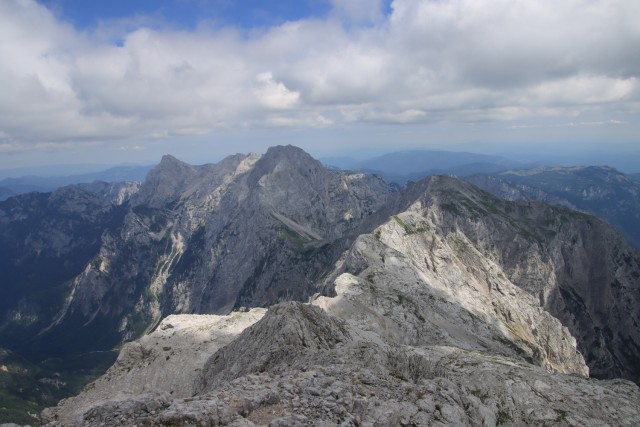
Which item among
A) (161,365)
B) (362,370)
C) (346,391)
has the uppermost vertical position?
(346,391)

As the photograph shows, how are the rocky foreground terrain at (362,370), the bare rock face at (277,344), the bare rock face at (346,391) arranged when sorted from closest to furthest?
the bare rock face at (346,391) → the rocky foreground terrain at (362,370) → the bare rock face at (277,344)

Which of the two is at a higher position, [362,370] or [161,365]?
[362,370]

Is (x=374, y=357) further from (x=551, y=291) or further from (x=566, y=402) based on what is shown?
(x=551, y=291)

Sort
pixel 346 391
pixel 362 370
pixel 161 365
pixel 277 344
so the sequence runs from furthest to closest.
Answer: pixel 161 365 → pixel 277 344 → pixel 362 370 → pixel 346 391

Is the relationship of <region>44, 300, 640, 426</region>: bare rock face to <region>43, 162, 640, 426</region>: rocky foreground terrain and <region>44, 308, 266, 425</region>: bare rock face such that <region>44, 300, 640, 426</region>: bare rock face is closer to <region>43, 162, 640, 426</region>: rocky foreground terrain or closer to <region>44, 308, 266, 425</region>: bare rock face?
<region>43, 162, 640, 426</region>: rocky foreground terrain

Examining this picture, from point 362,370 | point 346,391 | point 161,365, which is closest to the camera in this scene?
point 346,391

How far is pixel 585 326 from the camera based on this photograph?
198250 millimetres

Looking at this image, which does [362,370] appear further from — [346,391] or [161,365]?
[161,365]

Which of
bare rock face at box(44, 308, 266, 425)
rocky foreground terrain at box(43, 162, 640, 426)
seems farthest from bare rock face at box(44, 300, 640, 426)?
bare rock face at box(44, 308, 266, 425)

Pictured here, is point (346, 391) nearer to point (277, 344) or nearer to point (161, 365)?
point (277, 344)

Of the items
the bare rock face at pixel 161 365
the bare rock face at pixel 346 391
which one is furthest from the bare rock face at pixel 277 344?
the bare rock face at pixel 161 365

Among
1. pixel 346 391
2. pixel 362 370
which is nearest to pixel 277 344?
pixel 362 370

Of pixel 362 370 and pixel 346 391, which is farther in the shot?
pixel 362 370

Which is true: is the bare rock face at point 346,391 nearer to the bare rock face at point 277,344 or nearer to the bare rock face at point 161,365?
the bare rock face at point 277,344
